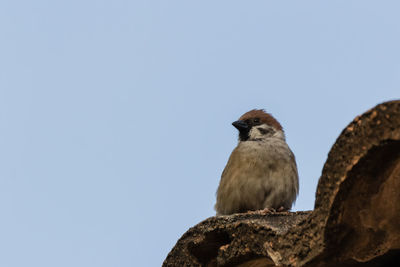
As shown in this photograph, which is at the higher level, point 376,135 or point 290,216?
point 376,135

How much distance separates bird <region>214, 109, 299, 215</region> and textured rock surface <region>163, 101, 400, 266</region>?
2208 mm

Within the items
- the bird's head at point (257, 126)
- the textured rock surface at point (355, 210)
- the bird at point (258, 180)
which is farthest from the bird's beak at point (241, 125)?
the textured rock surface at point (355, 210)

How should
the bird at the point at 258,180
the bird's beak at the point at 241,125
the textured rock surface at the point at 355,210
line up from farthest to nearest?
the bird's beak at the point at 241,125 < the bird at the point at 258,180 < the textured rock surface at the point at 355,210

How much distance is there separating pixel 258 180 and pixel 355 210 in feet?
8.17

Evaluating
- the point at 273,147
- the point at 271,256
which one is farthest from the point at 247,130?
the point at 271,256

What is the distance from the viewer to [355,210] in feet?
5.27

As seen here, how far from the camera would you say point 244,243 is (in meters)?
1.95

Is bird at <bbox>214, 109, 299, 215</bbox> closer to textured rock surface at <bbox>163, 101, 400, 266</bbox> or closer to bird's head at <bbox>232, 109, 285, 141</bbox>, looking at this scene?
bird's head at <bbox>232, 109, 285, 141</bbox>

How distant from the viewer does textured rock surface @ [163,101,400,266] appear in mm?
1469

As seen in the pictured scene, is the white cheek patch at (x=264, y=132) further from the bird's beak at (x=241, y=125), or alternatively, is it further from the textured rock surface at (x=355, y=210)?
the textured rock surface at (x=355, y=210)

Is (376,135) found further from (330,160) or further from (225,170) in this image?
(225,170)

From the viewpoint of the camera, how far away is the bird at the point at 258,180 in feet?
13.4

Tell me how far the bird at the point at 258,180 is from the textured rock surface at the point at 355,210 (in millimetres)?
2208

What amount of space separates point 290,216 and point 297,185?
6.90ft
